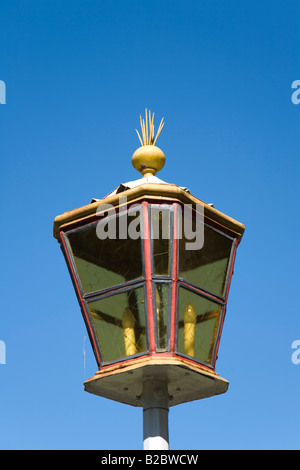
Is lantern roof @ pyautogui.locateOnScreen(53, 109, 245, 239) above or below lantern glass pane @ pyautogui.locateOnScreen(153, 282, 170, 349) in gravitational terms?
above

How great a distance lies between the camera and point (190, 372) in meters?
13.3

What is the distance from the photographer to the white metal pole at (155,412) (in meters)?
13.4

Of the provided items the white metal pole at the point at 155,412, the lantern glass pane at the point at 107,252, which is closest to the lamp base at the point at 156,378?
the white metal pole at the point at 155,412

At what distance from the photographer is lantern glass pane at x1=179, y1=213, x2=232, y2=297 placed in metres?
13.8

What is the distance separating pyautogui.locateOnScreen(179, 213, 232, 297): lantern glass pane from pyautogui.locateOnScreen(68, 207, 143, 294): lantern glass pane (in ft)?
2.00

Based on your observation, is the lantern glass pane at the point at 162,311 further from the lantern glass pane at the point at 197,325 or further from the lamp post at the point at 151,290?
the lantern glass pane at the point at 197,325

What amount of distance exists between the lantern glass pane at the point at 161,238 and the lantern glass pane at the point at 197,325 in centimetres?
38

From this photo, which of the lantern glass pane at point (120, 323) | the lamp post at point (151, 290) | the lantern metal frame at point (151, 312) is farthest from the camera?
the lantern glass pane at point (120, 323)

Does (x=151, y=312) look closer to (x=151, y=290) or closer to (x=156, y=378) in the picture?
(x=151, y=290)

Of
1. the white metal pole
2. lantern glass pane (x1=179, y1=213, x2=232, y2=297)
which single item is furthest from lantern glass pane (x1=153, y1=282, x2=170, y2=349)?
the white metal pole

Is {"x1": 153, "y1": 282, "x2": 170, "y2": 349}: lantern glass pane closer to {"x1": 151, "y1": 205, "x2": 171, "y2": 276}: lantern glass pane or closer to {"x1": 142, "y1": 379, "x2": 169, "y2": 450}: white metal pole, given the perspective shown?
{"x1": 151, "y1": 205, "x2": 171, "y2": 276}: lantern glass pane
